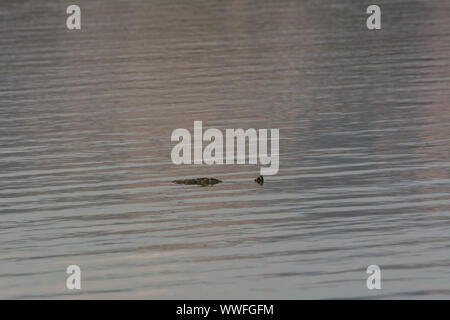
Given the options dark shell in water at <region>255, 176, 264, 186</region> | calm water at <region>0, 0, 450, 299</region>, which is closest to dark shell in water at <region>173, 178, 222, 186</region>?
calm water at <region>0, 0, 450, 299</region>

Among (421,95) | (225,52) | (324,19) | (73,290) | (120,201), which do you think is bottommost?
(73,290)

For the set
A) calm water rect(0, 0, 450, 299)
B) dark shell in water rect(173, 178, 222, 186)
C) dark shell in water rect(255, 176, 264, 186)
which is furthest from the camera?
dark shell in water rect(173, 178, 222, 186)

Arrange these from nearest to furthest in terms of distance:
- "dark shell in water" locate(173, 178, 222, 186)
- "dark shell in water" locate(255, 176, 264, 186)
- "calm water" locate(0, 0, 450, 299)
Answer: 1. "calm water" locate(0, 0, 450, 299)
2. "dark shell in water" locate(255, 176, 264, 186)
3. "dark shell in water" locate(173, 178, 222, 186)

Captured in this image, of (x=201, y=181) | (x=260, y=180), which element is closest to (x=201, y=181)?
(x=201, y=181)

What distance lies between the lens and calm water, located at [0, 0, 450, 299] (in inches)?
808

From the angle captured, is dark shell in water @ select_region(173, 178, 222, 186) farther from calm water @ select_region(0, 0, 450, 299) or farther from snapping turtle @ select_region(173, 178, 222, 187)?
calm water @ select_region(0, 0, 450, 299)

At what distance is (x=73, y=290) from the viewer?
64.7ft

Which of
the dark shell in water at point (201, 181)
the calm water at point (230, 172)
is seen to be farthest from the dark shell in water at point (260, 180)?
the dark shell in water at point (201, 181)

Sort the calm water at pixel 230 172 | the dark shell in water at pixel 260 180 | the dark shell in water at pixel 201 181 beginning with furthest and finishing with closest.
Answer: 1. the dark shell in water at pixel 201 181
2. the dark shell in water at pixel 260 180
3. the calm water at pixel 230 172

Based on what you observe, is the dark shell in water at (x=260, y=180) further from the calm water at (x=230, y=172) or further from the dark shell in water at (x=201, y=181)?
the dark shell in water at (x=201, y=181)

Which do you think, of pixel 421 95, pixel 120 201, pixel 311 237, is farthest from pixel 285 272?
pixel 421 95

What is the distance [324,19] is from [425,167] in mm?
43753

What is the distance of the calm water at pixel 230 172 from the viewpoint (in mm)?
20516

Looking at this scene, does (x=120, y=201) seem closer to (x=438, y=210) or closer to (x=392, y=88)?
(x=438, y=210)
